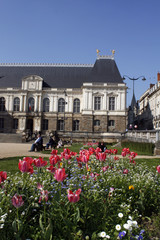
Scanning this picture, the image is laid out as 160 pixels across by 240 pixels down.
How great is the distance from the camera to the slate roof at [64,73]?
44109 mm

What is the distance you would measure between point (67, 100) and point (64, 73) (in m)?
7.30

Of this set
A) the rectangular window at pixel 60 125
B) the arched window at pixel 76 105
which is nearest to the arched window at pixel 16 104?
the rectangular window at pixel 60 125

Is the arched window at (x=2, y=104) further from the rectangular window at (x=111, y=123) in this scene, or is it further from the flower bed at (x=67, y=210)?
the flower bed at (x=67, y=210)

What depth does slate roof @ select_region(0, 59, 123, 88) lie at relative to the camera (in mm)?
44109

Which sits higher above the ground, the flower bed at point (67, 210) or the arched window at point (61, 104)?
the arched window at point (61, 104)

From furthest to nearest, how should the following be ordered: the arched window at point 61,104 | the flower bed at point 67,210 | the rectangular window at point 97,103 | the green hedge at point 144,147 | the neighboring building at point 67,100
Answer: the arched window at point 61,104 → the rectangular window at point 97,103 → the neighboring building at point 67,100 → the green hedge at point 144,147 → the flower bed at point 67,210

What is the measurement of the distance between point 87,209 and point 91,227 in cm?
33

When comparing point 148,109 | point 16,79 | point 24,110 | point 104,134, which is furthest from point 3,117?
point 148,109

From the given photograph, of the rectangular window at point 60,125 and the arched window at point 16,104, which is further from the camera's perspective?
the arched window at point 16,104

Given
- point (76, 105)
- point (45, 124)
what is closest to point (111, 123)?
point (76, 105)

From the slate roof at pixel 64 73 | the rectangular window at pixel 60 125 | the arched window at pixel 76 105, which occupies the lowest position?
the rectangular window at pixel 60 125

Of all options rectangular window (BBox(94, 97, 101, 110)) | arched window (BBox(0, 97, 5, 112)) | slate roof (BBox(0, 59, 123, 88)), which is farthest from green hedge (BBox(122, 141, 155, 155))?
arched window (BBox(0, 97, 5, 112))

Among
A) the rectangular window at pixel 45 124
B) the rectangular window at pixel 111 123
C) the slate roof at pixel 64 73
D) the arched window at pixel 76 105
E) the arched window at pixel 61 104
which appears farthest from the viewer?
the arched window at pixel 61 104

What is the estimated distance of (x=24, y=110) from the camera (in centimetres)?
4444
